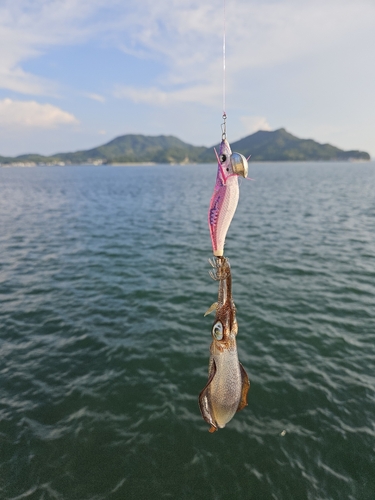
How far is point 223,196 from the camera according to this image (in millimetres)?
4738

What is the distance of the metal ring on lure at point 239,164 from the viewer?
173 inches

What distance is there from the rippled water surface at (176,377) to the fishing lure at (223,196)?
22.5ft

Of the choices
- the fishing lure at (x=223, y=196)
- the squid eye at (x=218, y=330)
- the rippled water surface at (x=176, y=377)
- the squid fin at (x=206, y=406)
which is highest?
the fishing lure at (x=223, y=196)

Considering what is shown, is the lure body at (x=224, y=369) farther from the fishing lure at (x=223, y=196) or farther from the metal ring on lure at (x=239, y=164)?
the metal ring on lure at (x=239, y=164)

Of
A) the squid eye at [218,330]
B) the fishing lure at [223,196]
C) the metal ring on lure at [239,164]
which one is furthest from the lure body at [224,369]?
the metal ring on lure at [239,164]

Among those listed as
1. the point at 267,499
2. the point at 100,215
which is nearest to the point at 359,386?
the point at 267,499

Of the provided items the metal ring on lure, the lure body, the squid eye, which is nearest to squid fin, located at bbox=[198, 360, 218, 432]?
the lure body

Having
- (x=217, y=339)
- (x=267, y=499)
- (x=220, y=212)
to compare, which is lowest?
(x=267, y=499)

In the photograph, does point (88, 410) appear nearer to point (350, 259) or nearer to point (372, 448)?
point (372, 448)

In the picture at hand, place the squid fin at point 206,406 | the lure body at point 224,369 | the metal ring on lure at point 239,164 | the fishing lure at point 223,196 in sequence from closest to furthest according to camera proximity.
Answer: the metal ring on lure at point 239,164 → the fishing lure at point 223,196 → the lure body at point 224,369 → the squid fin at point 206,406

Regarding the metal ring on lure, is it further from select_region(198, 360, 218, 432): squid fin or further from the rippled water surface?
the rippled water surface

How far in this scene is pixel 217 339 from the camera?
17.3ft

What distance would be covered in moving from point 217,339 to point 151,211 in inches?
1708

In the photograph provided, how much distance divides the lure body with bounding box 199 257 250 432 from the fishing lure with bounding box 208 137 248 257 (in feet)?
1.91
